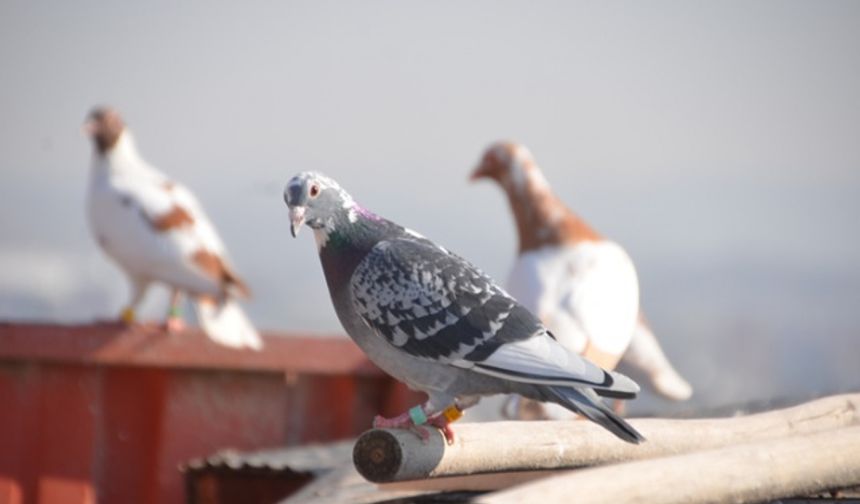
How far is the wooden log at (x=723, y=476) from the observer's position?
2441 millimetres

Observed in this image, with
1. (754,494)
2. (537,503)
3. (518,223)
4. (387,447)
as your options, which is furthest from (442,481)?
(518,223)

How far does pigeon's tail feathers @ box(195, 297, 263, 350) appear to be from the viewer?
6.00 meters

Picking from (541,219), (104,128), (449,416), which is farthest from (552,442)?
(104,128)

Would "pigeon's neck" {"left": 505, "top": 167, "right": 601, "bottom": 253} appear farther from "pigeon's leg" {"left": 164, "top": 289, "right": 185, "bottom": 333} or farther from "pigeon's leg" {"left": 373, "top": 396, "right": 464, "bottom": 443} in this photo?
"pigeon's leg" {"left": 373, "top": 396, "right": 464, "bottom": 443}

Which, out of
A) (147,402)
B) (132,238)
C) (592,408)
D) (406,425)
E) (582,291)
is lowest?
(147,402)

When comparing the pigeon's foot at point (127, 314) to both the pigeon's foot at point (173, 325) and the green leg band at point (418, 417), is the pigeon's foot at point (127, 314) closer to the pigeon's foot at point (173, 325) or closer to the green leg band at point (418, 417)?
the pigeon's foot at point (173, 325)

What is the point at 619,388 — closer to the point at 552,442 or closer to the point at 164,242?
the point at 552,442

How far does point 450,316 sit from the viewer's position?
2926 mm

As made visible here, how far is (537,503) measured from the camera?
7.73ft

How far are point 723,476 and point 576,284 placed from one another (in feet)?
6.71

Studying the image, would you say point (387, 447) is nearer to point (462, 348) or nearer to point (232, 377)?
point (462, 348)

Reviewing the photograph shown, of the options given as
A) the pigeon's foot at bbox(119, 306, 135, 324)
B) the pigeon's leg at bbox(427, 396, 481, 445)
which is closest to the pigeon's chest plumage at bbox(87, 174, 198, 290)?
the pigeon's foot at bbox(119, 306, 135, 324)

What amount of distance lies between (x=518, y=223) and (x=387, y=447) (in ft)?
8.64

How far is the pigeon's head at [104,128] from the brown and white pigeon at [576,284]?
2484mm
